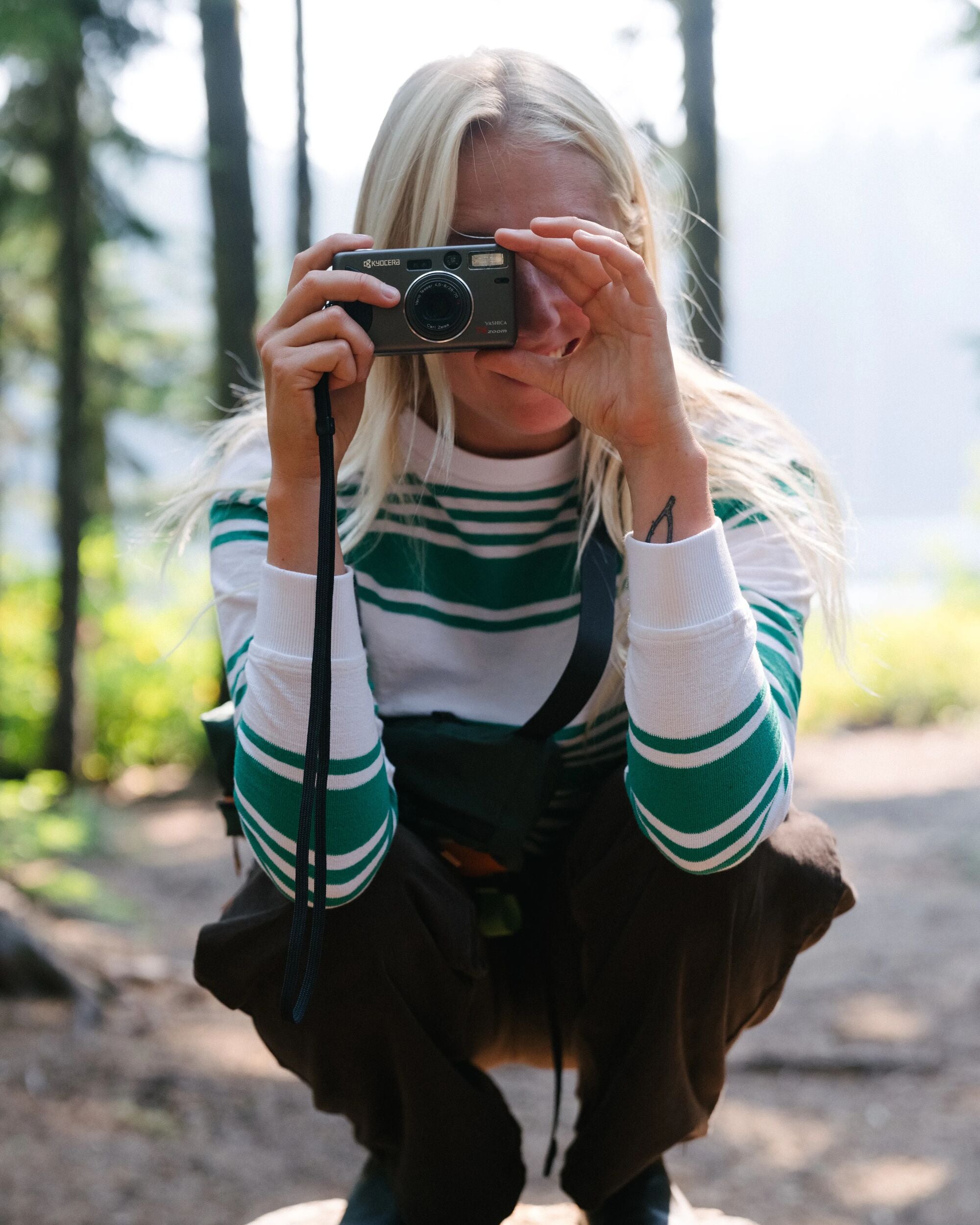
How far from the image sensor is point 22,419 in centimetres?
959

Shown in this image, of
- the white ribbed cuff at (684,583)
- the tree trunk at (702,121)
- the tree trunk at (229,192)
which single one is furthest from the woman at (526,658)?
the tree trunk at (229,192)

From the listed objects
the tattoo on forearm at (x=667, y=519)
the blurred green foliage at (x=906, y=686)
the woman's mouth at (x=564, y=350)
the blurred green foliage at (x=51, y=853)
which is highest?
the woman's mouth at (x=564, y=350)

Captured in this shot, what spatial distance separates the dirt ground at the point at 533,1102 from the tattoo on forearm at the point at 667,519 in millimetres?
1727

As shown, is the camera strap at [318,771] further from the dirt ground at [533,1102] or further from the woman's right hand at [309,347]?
the dirt ground at [533,1102]

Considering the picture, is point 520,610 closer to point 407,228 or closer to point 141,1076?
point 407,228

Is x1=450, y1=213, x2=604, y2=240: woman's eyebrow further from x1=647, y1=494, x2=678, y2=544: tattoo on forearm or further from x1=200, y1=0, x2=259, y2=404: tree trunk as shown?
x1=200, y1=0, x2=259, y2=404: tree trunk

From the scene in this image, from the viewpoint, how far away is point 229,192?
5.70m

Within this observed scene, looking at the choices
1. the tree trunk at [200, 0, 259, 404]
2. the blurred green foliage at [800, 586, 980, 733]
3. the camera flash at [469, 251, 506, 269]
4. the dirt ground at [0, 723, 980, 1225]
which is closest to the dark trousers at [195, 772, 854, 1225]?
the camera flash at [469, 251, 506, 269]

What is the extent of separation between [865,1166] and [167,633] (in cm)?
717

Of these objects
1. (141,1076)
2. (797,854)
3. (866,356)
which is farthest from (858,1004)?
(866,356)

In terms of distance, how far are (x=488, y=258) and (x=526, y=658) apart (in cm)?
56

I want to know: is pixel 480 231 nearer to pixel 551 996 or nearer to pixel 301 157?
pixel 551 996

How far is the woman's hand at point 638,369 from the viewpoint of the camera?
4.12 ft

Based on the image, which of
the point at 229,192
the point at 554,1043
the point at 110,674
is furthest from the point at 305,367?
the point at 110,674
